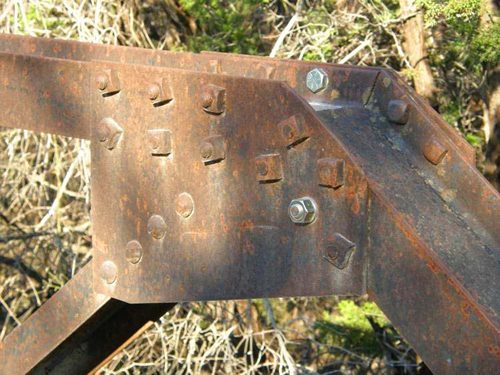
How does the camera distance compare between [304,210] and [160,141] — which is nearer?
[304,210]

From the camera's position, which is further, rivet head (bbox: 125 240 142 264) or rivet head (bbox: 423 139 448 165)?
rivet head (bbox: 125 240 142 264)

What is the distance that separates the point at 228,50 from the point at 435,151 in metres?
3.57

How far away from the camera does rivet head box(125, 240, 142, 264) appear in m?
1.94

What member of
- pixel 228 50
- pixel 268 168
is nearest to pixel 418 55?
pixel 228 50

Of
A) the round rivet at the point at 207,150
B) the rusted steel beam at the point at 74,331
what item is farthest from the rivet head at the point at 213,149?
the rusted steel beam at the point at 74,331

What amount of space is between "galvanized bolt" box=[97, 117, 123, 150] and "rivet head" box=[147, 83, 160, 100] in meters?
0.12

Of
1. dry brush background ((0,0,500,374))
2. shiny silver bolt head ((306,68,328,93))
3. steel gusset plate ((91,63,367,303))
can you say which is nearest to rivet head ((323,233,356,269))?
steel gusset plate ((91,63,367,303))

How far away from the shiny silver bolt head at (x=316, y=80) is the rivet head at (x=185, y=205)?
325 mm

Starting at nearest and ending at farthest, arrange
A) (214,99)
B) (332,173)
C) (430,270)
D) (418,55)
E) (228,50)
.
Result: (430,270) → (332,173) → (214,99) → (418,55) → (228,50)

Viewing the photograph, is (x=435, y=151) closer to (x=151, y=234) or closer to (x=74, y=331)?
(x=151, y=234)

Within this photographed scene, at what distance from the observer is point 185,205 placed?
182cm

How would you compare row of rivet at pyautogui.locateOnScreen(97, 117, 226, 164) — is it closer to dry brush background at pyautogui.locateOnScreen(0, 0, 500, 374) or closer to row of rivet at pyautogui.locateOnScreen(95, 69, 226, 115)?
row of rivet at pyautogui.locateOnScreen(95, 69, 226, 115)

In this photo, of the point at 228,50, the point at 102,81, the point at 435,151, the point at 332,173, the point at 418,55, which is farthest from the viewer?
the point at 228,50

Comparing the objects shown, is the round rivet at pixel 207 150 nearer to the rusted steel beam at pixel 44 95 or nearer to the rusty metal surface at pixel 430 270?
the rusty metal surface at pixel 430 270
